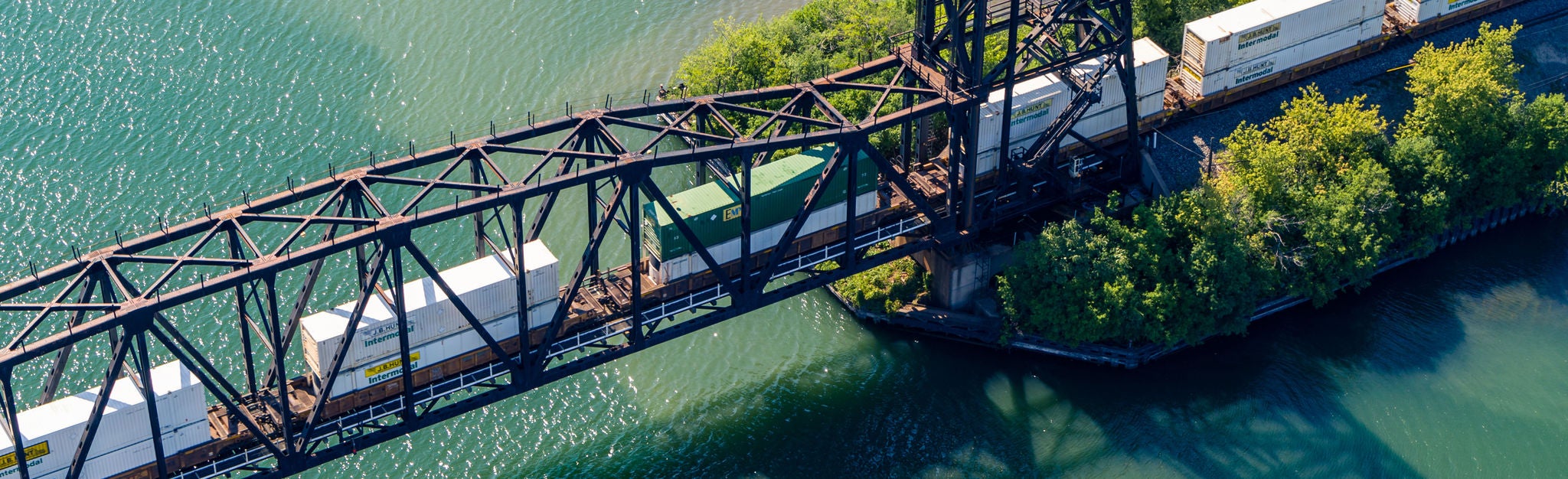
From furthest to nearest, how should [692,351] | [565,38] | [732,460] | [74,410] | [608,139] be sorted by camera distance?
[565,38] → [692,351] → [732,460] → [608,139] → [74,410]

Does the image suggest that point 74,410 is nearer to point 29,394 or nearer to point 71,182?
point 29,394

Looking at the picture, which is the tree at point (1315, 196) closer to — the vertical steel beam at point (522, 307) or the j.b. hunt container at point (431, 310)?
the j.b. hunt container at point (431, 310)

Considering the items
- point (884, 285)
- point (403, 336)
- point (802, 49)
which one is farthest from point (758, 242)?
point (802, 49)

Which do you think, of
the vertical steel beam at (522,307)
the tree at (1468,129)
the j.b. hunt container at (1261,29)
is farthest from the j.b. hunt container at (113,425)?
the tree at (1468,129)

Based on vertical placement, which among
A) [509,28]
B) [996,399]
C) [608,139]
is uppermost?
[509,28]

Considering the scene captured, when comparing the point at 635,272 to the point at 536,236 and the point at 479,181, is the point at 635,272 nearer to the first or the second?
the point at 536,236

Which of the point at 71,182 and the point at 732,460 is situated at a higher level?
the point at 71,182

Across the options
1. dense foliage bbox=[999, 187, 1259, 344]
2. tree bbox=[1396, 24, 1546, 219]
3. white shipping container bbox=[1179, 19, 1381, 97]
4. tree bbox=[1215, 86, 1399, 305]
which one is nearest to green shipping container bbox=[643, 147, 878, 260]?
dense foliage bbox=[999, 187, 1259, 344]

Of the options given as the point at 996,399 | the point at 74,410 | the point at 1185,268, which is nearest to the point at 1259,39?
the point at 1185,268
